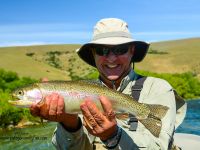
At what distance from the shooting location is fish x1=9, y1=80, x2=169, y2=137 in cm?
→ 414

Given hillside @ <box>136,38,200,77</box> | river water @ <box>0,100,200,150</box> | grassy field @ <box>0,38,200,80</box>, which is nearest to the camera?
river water @ <box>0,100,200,150</box>

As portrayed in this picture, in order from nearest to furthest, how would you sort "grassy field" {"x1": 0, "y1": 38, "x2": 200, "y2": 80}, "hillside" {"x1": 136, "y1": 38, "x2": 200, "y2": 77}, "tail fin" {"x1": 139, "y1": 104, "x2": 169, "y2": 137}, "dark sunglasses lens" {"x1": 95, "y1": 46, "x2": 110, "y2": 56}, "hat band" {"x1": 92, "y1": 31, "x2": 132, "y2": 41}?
"tail fin" {"x1": 139, "y1": 104, "x2": 169, "y2": 137}, "dark sunglasses lens" {"x1": 95, "y1": 46, "x2": 110, "y2": 56}, "hat band" {"x1": 92, "y1": 31, "x2": 132, "y2": 41}, "grassy field" {"x1": 0, "y1": 38, "x2": 200, "y2": 80}, "hillside" {"x1": 136, "y1": 38, "x2": 200, "y2": 77}

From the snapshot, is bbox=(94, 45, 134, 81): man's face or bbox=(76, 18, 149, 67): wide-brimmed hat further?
bbox=(76, 18, 149, 67): wide-brimmed hat

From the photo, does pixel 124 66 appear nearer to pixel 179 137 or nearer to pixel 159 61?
pixel 179 137

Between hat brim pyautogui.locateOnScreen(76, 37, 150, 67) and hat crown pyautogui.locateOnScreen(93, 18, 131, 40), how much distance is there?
12cm

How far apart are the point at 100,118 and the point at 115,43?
3.63 ft

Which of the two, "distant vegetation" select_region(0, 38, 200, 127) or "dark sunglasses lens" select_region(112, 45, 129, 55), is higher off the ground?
"dark sunglasses lens" select_region(112, 45, 129, 55)

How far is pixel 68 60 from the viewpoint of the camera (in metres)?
114

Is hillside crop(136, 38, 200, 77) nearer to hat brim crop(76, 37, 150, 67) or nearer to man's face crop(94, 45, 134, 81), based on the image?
hat brim crop(76, 37, 150, 67)

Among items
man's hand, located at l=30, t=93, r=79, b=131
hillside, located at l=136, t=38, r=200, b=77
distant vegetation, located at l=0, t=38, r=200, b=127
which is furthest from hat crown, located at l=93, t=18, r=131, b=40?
hillside, located at l=136, t=38, r=200, b=77

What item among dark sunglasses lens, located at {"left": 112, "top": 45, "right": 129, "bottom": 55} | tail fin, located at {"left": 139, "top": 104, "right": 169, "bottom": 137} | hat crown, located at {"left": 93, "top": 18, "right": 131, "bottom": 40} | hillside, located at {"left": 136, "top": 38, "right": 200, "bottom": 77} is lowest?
hillside, located at {"left": 136, "top": 38, "right": 200, "bottom": 77}

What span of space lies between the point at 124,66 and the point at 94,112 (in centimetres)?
107

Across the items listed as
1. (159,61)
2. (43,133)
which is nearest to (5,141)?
(43,133)

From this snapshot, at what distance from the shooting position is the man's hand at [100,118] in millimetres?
3980
